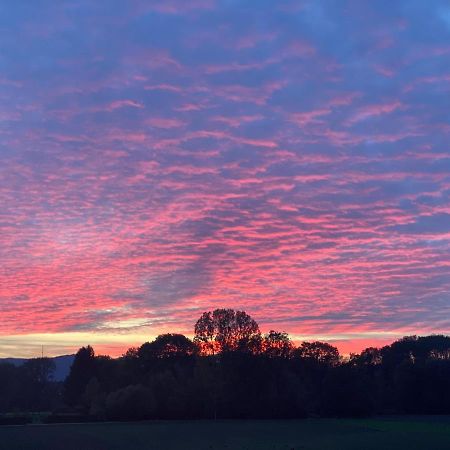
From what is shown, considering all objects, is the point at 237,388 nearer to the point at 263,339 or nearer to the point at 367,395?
the point at 263,339

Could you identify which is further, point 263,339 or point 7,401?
point 7,401

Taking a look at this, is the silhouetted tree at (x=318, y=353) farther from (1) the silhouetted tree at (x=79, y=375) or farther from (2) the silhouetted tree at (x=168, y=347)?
(1) the silhouetted tree at (x=79, y=375)

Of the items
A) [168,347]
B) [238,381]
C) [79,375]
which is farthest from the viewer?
[168,347]

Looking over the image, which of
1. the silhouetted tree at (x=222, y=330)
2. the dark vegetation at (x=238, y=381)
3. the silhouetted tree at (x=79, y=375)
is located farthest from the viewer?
the silhouetted tree at (x=79, y=375)

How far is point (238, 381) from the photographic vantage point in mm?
100000

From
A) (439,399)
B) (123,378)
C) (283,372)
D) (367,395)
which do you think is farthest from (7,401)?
(439,399)

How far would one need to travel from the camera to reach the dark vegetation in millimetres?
95750

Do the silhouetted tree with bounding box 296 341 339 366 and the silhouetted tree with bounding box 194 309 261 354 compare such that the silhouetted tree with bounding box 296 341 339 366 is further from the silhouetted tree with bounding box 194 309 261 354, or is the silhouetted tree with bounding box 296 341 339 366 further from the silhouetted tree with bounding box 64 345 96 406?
the silhouetted tree with bounding box 64 345 96 406

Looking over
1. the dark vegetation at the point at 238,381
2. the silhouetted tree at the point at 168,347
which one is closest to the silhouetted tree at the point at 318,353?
the dark vegetation at the point at 238,381

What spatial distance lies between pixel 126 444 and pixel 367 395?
67697 mm

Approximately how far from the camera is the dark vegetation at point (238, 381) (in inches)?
3770

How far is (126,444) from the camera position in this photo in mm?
48094

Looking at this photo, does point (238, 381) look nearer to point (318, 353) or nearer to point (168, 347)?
point (168, 347)

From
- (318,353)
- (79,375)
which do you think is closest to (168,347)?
(79,375)
